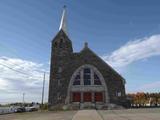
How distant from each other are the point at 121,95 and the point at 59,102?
11.3m

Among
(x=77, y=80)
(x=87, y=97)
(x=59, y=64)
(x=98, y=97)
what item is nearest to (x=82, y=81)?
(x=77, y=80)

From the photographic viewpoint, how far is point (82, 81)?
140 feet

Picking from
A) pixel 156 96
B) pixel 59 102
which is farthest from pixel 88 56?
pixel 156 96

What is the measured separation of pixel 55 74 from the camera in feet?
142

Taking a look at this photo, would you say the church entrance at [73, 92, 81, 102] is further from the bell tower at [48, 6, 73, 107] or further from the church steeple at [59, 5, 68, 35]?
the church steeple at [59, 5, 68, 35]

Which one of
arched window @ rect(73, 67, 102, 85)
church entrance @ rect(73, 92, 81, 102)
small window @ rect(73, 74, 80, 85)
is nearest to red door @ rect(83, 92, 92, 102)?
church entrance @ rect(73, 92, 81, 102)

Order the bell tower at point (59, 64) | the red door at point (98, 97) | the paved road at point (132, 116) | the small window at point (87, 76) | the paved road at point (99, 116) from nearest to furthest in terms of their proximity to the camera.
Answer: the paved road at point (132, 116) < the paved road at point (99, 116) < the bell tower at point (59, 64) < the red door at point (98, 97) < the small window at point (87, 76)

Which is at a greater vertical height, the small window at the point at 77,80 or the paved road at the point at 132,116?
the small window at the point at 77,80

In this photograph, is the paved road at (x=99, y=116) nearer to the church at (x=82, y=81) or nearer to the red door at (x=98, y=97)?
the church at (x=82, y=81)

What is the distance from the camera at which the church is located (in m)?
41.6

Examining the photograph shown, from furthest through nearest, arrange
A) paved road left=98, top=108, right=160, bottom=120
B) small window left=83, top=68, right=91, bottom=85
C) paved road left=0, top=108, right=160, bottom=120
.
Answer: small window left=83, top=68, right=91, bottom=85 → paved road left=0, top=108, right=160, bottom=120 → paved road left=98, top=108, right=160, bottom=120

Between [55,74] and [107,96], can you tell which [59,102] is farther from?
[107,96]

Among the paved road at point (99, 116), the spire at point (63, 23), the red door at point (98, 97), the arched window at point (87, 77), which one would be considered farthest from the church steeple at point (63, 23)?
the paved road at point (99, 116)

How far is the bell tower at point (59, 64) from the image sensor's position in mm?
41906
